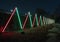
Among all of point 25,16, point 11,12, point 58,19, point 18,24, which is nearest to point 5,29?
point 11,12

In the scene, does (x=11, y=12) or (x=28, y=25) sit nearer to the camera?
(x=11, y=12)

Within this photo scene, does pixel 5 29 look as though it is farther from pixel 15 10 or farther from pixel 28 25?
pixel 28 25

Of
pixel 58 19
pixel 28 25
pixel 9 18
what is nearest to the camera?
pixel 9 18

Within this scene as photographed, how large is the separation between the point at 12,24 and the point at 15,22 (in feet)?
3.68

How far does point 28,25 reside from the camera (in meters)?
37.6

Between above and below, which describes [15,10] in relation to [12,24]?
above

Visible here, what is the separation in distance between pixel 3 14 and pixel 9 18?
1.13 m

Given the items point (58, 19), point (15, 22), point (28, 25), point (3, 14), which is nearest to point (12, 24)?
point (15, 22)

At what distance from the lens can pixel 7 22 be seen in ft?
72.1

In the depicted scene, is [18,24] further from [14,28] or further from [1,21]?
[1,21]

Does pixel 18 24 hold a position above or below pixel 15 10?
below

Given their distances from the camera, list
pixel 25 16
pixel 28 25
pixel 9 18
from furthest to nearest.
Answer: pixel 28 25
pixel 25 16
pixel 9 18

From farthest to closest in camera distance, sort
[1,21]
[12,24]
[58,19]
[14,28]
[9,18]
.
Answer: [58,19] → [14,28] → [12,24] → [9,18] → [1,21]

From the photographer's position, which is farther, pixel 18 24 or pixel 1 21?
pixel 18 24
